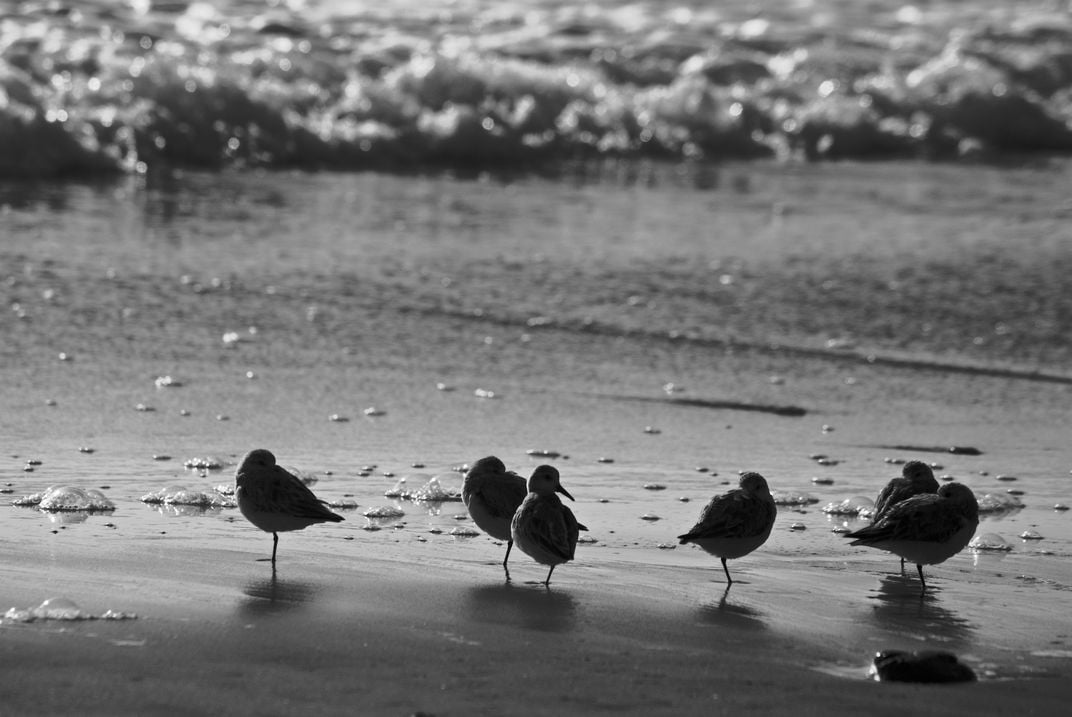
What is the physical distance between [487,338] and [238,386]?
173 cm

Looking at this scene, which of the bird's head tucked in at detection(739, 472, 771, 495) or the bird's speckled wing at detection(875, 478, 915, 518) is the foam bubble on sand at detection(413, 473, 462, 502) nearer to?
the bird's head tucked in at detection(739, 472, 771, 495)

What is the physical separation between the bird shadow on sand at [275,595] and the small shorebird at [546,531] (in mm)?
729

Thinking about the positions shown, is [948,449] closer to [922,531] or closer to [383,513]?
[922,531]

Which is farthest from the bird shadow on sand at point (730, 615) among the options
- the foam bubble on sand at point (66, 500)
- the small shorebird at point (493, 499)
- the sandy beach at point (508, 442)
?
the foam bubble on sand at point (66, 500)

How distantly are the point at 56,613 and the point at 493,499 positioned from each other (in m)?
1.66

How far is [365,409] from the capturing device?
25.0ft

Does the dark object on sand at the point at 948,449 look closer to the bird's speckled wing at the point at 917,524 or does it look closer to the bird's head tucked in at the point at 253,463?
the bird's speckled wing at the point at 917,524

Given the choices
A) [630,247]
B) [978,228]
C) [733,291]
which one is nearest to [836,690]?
[733,291]

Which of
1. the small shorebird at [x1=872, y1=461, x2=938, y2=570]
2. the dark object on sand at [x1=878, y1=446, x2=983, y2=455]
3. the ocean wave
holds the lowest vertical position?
the dark object on sand at [x1=878, y1=446, x2=983, y2=455]

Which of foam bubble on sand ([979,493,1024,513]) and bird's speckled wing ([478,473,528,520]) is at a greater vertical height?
bird's speckled wing ([478,473,528,520])

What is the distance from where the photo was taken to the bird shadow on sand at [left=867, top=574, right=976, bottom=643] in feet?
16.0

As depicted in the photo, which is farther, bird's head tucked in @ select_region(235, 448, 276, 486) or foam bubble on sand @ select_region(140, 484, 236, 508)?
foam bubble on sand @ select_region(140, 484, 236, 508)

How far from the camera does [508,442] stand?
7219 mm

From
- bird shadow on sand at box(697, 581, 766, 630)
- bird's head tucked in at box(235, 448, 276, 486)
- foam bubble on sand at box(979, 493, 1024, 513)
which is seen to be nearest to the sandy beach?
bird shadow on sand at box(697, 581, 766, 630)
